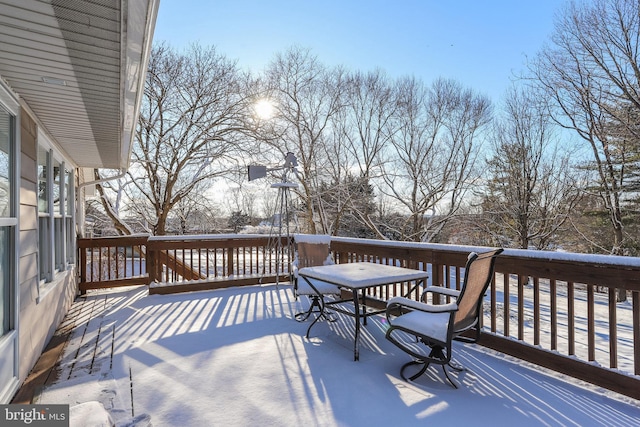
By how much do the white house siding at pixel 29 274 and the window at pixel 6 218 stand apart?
0.13 m

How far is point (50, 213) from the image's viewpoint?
3.80 metres

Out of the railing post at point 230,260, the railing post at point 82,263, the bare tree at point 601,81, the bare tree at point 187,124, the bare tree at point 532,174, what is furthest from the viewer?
the bare tree at point 532,174

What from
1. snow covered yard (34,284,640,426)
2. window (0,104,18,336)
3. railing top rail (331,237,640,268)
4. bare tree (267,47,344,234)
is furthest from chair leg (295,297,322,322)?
bare tree (267,47,344,234)

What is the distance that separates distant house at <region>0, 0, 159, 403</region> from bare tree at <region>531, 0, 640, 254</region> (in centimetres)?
1068

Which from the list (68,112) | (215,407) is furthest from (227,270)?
(215,407)

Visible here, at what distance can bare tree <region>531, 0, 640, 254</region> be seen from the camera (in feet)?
27.0

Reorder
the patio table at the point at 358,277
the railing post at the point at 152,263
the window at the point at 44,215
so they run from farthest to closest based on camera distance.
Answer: the railing post at the point at 152,263 < the window at the point at 44,215 < the patio table at the point at 358,277

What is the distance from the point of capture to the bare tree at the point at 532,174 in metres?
11.5

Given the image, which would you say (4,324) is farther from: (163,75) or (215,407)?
→ (163,75)

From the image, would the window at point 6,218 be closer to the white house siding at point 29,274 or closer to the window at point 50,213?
the white house siding at point 29,274

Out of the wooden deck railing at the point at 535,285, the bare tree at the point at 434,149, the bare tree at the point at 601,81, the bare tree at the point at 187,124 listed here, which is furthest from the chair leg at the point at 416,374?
the bare tree at the point at 434,149

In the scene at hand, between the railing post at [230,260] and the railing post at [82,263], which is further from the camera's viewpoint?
the railing post at [230,260]

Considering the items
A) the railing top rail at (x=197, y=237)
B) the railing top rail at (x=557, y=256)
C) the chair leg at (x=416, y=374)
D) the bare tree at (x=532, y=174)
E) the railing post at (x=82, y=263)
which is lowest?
the chair leg at (x=416, y=374)

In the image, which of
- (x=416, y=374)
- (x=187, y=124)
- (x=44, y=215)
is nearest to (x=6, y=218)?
(x=44, y=215)
